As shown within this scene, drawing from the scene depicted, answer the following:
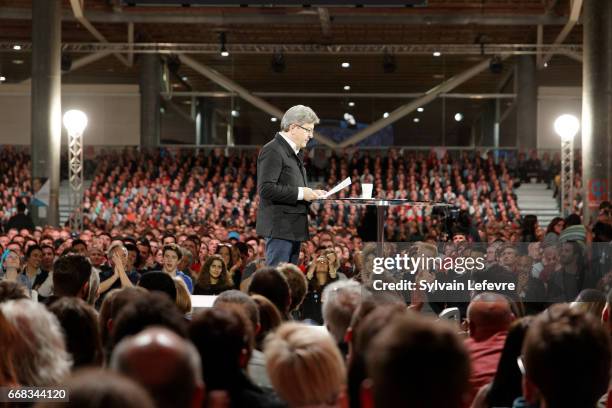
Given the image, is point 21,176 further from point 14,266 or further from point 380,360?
point 380,360

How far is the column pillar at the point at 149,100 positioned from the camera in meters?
32.9

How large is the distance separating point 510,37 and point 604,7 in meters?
11.9

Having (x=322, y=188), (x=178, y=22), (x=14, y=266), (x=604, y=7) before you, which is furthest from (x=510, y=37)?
(x=322, y=188)

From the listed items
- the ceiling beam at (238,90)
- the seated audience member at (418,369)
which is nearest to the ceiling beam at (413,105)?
the ceiling beam at (238,90)

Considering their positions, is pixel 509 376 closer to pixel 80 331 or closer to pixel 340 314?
pixel 340 314

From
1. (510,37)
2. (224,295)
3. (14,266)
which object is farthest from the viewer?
(510,37)

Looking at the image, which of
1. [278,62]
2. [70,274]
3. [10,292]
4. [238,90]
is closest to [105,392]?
[10,292]

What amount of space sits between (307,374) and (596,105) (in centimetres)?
1692

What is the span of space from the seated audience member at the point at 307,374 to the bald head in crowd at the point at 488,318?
5.52ft

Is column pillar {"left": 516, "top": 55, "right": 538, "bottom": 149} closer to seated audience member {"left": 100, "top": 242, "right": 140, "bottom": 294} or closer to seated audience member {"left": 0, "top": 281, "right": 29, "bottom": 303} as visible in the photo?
seated audience member {"left": 100, "top": 242, "right": 140, "bottom": 294}

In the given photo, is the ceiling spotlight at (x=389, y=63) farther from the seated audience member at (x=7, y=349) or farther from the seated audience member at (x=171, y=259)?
the seated audience member at (x=7, y=349)

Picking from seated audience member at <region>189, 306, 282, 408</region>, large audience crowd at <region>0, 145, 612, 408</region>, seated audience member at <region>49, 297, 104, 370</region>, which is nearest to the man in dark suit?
large audience crowd at <region>0, 145, 612, 408</region>

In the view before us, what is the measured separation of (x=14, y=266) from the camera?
1069cm

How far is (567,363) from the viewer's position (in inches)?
115
